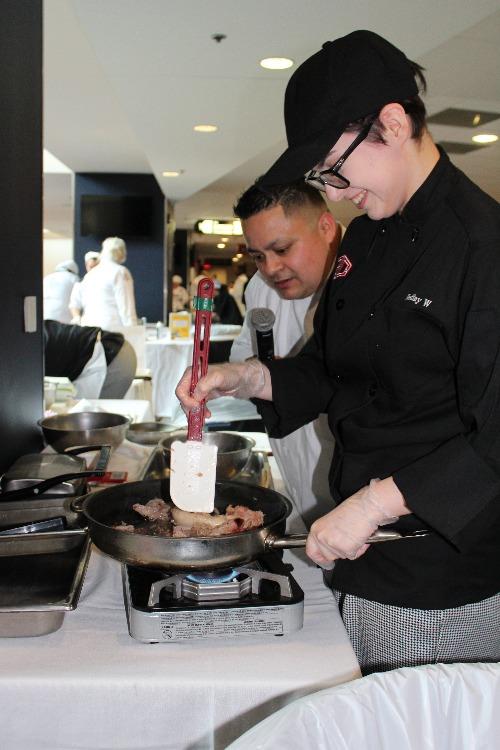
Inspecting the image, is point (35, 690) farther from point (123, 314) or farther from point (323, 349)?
point (123, 314)

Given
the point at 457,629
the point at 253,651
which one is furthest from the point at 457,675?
the point at 457,629

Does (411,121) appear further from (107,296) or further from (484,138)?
(107,296)

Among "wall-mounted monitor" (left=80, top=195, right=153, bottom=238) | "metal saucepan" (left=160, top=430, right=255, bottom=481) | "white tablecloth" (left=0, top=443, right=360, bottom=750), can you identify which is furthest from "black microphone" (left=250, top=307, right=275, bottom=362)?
"wall-mounted monitor" (left=80, top=195, right=153, bottom=238)

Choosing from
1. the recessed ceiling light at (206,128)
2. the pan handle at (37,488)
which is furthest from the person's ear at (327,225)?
the recessed ceiling light at (206,128)

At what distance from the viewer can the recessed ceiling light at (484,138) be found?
6378 mm

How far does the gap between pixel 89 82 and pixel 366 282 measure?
5.28 meters

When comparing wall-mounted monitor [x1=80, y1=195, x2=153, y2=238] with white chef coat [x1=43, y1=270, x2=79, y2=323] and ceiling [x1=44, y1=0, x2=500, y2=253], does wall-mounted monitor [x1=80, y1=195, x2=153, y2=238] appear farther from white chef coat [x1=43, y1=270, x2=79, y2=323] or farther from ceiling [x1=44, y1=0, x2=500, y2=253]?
white chef coat [x1=43, y1=270, x2=79, y2=323]

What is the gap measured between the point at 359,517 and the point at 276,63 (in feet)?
11.4

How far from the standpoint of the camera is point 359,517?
1098 millimetres

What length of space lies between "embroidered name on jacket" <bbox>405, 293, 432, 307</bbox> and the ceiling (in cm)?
239

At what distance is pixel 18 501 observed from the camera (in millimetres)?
1516

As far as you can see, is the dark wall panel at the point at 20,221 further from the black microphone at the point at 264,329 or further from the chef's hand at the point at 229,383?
the chef's hand at the point at 229,383

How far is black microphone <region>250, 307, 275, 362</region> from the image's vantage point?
205 cm

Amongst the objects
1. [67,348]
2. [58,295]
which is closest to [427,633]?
[67,348]
